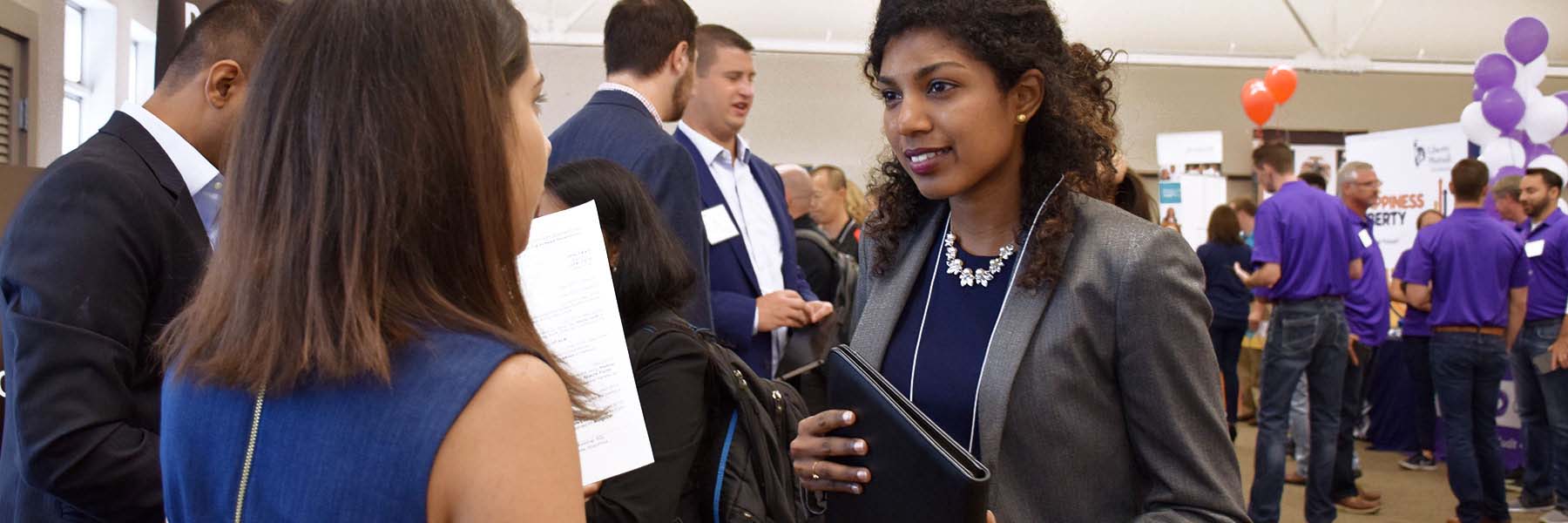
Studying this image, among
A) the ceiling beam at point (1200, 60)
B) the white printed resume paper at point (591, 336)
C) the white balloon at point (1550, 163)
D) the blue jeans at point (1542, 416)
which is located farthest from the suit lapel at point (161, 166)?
the ceiling beam at point (1200, 60)

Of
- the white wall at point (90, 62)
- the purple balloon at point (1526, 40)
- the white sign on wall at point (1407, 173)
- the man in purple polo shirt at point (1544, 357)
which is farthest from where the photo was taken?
the white sign on wall at point (1407, 173)

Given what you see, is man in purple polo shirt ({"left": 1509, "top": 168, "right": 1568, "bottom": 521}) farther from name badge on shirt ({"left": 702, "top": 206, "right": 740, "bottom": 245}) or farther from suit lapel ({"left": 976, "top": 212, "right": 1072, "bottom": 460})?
suit lapel ({"left": 976, "top": 212, "right": 1072, "bottom": 460})

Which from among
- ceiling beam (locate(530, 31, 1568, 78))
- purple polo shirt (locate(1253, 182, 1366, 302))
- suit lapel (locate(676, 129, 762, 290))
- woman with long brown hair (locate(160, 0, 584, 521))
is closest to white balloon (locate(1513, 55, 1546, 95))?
purple polo shirt (locate(1253, 182, 1366, 302))

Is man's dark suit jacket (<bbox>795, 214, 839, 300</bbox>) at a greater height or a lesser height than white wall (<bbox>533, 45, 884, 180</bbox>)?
lesser

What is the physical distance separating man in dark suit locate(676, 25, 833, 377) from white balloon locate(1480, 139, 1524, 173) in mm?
6393

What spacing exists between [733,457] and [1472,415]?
5085 millimetres

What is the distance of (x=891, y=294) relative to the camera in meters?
1.62

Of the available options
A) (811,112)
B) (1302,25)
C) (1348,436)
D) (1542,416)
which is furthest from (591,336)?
(1302,25)

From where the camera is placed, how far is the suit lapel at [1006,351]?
4.52 feet

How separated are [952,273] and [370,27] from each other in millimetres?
854

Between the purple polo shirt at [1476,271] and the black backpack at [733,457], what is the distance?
16.2 feet

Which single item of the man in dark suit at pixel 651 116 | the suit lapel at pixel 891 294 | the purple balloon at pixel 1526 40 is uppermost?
the purple balloon at pixel 1526 40

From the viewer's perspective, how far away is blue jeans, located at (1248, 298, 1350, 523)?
5.30 metres

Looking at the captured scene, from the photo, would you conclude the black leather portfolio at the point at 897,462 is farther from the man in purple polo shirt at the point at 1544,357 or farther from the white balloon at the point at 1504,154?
the white balloon at the point at 1504,154
